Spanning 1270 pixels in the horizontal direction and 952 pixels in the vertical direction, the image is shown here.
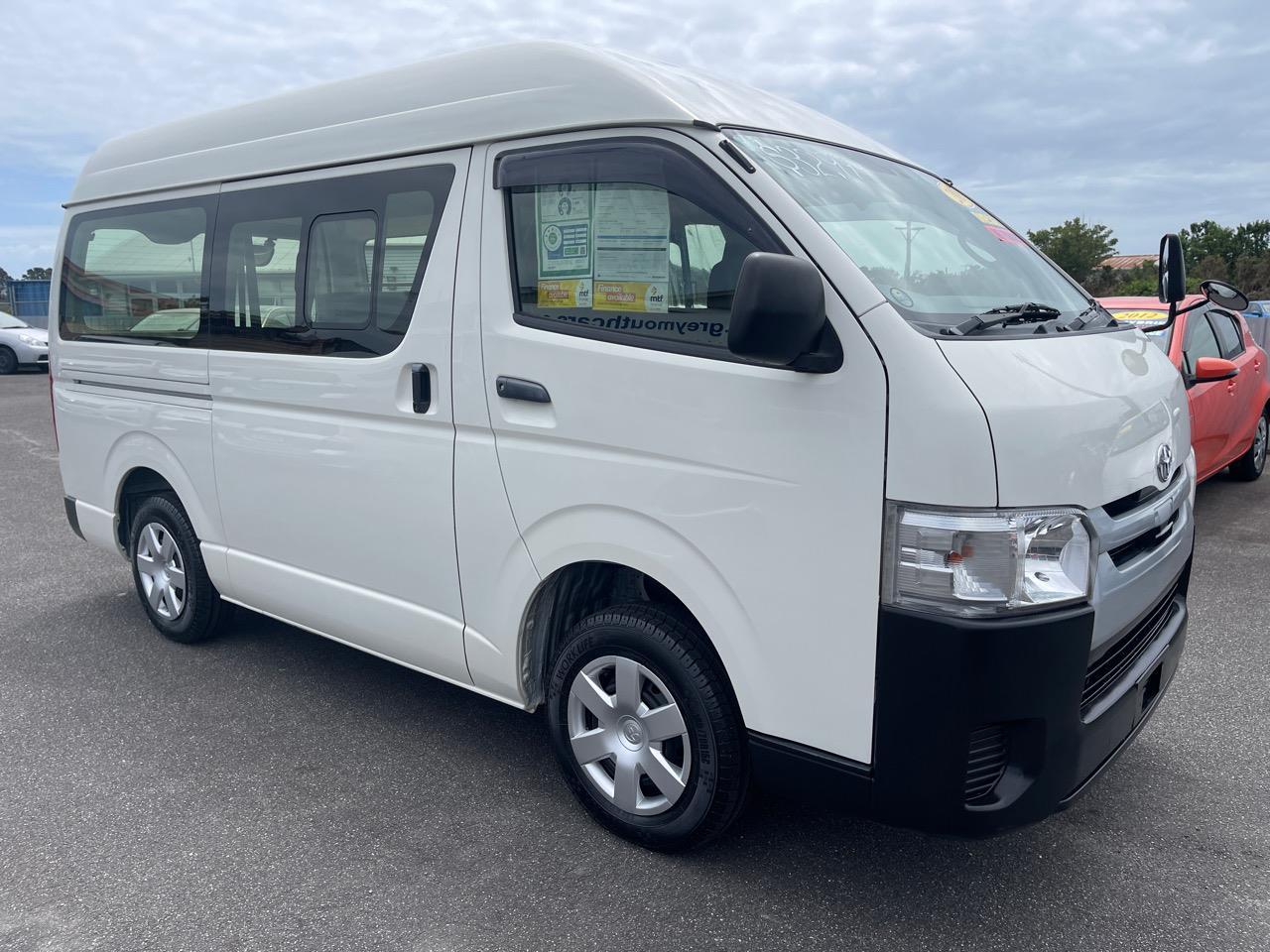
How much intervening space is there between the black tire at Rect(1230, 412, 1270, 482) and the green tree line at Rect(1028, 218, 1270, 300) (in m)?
24.2

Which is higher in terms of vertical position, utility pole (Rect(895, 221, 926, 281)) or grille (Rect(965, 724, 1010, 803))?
utility pole (Rect(895, 221, 926, 281))

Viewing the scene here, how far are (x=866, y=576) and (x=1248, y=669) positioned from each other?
2933 millimetres

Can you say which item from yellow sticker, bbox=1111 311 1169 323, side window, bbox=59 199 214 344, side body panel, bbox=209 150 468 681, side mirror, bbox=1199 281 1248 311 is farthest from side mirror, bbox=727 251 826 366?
yellow sticker, bbox=1111 311 1169 323

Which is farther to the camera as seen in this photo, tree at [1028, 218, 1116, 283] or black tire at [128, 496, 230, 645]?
tree at [1028, 218, 1116, 283]

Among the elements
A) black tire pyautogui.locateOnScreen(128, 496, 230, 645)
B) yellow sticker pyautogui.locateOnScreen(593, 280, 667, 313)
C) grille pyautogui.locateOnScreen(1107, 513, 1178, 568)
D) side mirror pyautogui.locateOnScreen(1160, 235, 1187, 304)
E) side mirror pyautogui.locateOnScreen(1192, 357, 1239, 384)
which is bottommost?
black tire pyautogui.locateOnScreen(128, 496, 230, 645)

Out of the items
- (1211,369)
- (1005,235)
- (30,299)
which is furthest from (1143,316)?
(30,299)

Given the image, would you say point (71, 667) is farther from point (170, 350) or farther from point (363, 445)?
point (363, 445)

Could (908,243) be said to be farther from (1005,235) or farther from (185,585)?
(185,585)

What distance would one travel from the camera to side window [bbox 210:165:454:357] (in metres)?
3.35

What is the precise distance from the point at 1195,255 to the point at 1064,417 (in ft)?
133

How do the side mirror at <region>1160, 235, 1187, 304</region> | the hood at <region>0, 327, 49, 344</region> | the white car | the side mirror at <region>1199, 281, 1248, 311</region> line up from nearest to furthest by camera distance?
the side mirror at <region>1160, 235, 1187, 304</region> < the side mirror at <region>1199, 281, 1248, 311</region> < the white car < the hood at <region>0, 327, 49, 344</region>

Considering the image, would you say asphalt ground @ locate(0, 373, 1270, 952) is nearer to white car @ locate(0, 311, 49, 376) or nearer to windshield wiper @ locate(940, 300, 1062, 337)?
windshield wiper @ locate(940, 300, 1062, 337)

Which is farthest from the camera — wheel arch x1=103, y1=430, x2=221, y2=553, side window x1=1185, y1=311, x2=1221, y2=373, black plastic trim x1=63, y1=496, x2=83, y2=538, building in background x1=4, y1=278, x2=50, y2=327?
building in background x1=4, y1=278, x2=50, y2=327

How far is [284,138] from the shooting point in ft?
12.5
